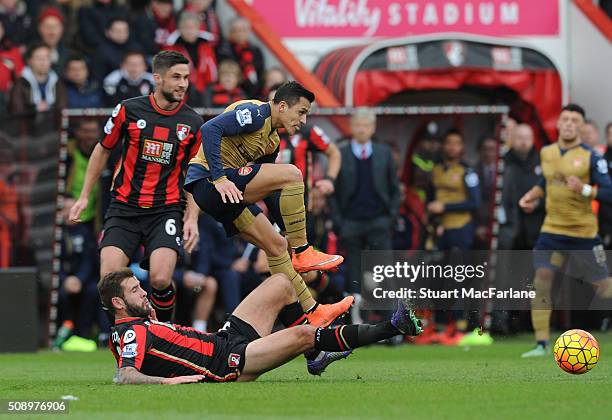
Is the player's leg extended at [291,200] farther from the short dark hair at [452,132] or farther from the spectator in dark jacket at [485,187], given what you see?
the spectator in dark jacket at [485,187]

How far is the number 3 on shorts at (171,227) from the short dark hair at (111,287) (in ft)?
7.70

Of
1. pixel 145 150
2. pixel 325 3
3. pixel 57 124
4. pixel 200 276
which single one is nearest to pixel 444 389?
pixel 145 150

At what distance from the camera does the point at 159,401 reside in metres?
8.27

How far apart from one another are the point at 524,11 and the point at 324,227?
5335 mm

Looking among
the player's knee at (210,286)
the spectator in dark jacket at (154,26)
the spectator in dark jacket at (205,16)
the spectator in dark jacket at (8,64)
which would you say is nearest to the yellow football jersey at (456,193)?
the player's knee at (210,286)

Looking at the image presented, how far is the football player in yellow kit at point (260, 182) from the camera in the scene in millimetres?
10031

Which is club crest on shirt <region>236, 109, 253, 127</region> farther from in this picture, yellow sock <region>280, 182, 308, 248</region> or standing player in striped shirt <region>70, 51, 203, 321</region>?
standing player in striped shirt <region>70, 51, 203, 321</region>

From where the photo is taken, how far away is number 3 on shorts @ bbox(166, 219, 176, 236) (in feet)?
38.3

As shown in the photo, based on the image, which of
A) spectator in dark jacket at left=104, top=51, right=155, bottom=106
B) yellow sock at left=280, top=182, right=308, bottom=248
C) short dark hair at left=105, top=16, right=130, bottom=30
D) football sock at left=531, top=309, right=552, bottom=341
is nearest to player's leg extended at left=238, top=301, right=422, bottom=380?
yellow sock at left=280, top=182, right=308, bottom=248

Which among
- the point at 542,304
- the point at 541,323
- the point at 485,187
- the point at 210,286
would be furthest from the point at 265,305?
the point at 485,187

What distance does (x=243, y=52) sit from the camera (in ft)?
58.3

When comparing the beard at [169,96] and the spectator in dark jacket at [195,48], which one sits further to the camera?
the spectator in dark jacket at [195,48]

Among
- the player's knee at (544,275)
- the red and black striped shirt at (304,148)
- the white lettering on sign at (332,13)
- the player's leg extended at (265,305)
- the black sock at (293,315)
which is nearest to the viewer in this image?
the player's leg extended at (265,305)

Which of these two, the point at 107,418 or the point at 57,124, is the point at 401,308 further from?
the point at 57,124
